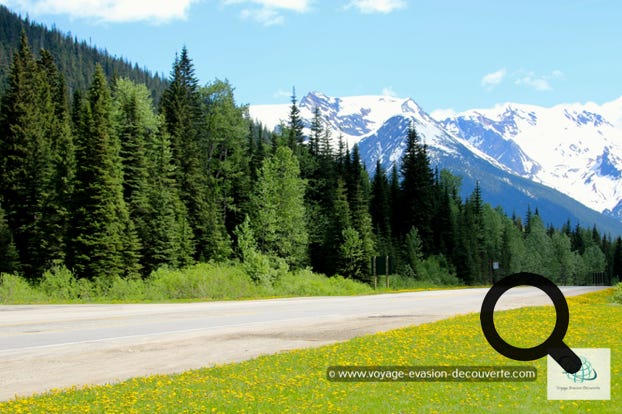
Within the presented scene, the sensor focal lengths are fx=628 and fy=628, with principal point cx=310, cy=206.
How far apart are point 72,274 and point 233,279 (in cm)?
1150

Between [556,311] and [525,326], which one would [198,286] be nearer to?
[525,326]

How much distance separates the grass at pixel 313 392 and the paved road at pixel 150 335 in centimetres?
125

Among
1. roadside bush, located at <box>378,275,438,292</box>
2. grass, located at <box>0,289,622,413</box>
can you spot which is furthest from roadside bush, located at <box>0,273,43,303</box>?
roadside bush, located at <box>378,275,438,292</box>

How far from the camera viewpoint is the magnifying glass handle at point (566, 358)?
1055 centimetres

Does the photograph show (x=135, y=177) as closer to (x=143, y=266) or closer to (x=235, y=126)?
(x=143, y=266)

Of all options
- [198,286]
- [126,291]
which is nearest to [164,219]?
[126,291]

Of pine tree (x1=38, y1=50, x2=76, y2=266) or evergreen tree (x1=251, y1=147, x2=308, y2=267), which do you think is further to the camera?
evergreen tree (x1=251, y1=147, x2=308, y2=267)

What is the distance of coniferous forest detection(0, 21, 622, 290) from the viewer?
46.9 meters

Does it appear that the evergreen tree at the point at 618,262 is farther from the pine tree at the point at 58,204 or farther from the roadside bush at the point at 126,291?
the roadside bush at the point at 126,291

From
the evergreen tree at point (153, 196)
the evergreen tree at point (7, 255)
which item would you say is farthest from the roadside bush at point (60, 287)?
the evergreen tree at point (153, 196)

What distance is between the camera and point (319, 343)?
16.8 metres

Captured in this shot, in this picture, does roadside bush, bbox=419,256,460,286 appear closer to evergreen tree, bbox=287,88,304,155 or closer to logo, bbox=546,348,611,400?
evergreen tree, bbox=287,88,304,155

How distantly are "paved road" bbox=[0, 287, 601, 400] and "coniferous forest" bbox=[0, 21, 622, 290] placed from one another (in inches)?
778

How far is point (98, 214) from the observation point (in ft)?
151
